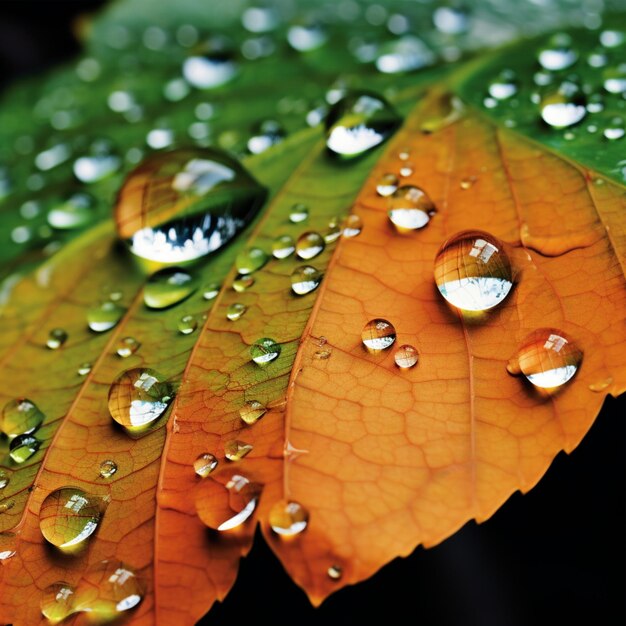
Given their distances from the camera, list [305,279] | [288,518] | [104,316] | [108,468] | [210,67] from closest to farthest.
Result: [288,518]
[108,468]
[305,279]
[104,316]
[210,67]

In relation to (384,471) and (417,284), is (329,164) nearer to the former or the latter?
(417,284)

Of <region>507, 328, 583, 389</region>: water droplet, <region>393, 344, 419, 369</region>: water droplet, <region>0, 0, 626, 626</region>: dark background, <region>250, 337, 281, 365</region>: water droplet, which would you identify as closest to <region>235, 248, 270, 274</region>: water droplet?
<region>250, 337, 281, 365</region>: water droplet

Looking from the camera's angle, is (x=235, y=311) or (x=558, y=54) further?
(x=558, y=54)

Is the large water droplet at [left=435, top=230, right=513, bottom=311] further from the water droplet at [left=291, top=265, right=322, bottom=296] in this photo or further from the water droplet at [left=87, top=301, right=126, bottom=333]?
the water droplet at [left=87, top=301, right=126, bottom=333]

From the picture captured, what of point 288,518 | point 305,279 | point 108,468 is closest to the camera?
point 288,518

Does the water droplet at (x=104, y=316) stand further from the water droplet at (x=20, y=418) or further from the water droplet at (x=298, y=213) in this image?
the water droplet at (x=298, y=213)

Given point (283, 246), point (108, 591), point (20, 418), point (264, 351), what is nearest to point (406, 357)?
point (264, 351)

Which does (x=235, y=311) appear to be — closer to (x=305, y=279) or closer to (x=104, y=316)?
(x=305, y=279)
